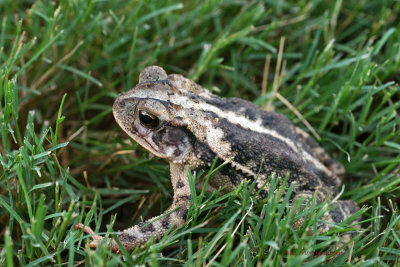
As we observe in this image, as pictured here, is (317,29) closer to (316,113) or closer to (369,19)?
(369,19)

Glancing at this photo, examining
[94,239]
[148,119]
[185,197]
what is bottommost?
[94,239]

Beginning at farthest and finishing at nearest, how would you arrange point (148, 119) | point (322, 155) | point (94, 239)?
point (322, 155), point (148, 119), point (94, 239)

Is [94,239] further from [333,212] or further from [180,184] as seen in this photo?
[333,212]

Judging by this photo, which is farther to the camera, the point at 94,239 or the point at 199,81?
the point at 199,81

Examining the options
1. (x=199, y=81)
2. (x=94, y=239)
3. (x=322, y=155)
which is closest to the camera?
(x=94, y=239)

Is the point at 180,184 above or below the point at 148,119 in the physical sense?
below

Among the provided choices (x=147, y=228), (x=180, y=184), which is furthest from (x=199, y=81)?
(x=147, y=228)

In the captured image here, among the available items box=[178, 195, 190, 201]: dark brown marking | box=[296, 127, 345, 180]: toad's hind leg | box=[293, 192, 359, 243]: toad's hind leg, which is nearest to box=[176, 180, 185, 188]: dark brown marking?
box=[178, 195, 190, 201]: dark brown marking
